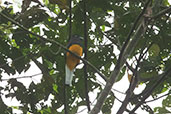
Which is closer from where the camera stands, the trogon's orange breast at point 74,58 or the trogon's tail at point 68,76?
the trogon's tail at point 68,76

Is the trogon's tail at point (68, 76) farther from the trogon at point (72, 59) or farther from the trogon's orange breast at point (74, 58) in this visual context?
the trogon's orange breast at point (74, 58)

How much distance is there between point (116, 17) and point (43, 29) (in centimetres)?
112

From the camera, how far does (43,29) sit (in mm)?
4312

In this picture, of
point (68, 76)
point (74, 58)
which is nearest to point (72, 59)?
point (74, 58)

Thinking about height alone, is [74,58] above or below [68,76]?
above

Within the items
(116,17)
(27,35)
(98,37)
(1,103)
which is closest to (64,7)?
(116,17)

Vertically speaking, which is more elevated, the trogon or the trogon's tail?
the trogon

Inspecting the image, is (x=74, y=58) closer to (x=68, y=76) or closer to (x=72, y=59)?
(x=72, y=59)

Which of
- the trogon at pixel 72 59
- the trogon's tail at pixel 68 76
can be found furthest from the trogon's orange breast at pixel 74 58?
Result: the trogon's tail at pixel 68 76

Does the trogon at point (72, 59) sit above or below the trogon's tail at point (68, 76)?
above

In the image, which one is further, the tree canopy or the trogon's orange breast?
the trogon's orange breast

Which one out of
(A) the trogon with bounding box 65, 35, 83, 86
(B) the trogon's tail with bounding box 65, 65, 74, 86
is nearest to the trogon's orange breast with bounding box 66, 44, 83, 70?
(A) the trogon with bounding box 65, 35, 83, 86

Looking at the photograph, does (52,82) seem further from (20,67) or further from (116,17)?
(116,17)

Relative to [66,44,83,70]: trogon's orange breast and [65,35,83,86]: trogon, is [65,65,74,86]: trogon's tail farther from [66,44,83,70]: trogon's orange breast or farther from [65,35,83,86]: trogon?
[66,44,83,70]: trogon's orange breast
